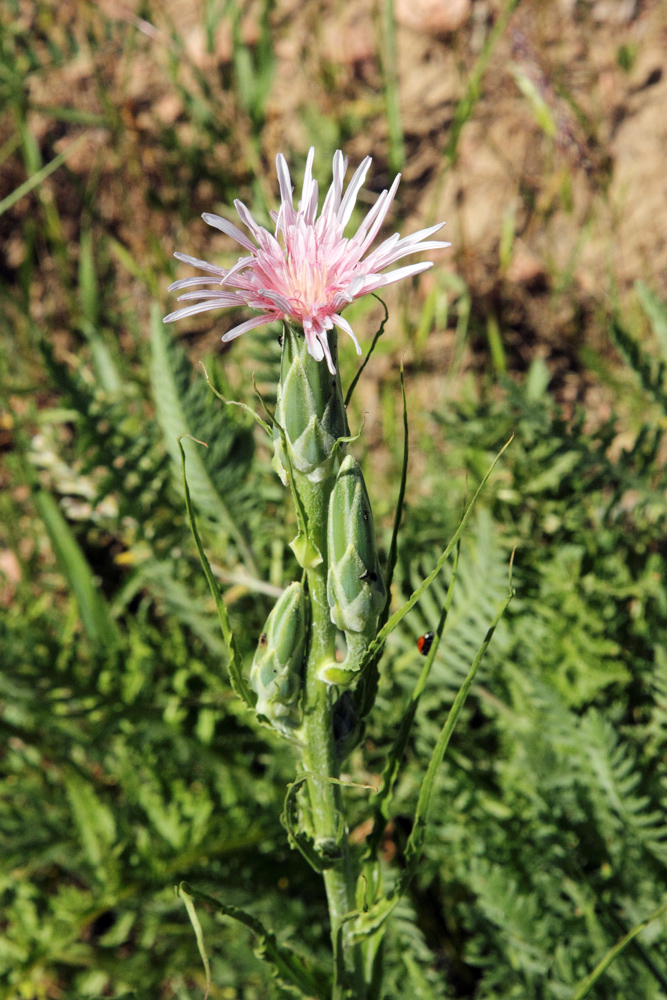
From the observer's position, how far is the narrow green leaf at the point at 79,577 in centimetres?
279

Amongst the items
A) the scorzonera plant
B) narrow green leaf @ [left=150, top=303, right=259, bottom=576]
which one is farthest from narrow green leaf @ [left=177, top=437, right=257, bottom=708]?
narrow green leaf @ [left=150, top=303, right=259, bottom=576]

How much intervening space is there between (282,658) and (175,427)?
3.93 feet

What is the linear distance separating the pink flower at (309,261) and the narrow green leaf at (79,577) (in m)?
1.73

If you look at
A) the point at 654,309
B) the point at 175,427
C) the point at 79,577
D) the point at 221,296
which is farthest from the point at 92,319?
the point at 221,296

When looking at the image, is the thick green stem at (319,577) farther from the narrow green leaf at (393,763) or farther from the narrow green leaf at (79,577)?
the narrow green leaf at (79,577)

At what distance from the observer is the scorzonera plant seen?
1.19 meters

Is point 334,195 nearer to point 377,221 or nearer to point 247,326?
point 377,221

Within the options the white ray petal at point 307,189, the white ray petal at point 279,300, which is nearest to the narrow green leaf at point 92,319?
the white ray petal at point 307,189

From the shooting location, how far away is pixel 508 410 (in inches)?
111

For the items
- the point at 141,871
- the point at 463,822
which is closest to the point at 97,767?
the point at 141,871

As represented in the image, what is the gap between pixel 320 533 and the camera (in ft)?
4.19

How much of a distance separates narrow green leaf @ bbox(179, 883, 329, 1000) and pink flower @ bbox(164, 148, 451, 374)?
855 millimetres

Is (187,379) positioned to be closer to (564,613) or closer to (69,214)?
(564,613)

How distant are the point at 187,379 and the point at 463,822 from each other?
4.80ft
